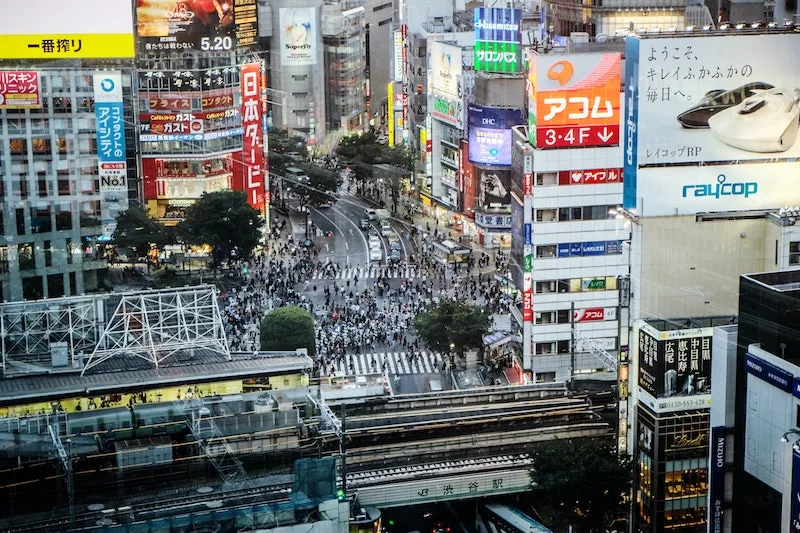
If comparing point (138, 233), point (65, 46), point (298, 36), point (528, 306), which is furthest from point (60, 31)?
point (298, 36)

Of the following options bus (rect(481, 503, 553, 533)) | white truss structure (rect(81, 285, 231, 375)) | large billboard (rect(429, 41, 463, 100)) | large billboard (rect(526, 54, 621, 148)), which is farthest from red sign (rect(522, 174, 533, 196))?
large billboard (rect(429, 41, 463, 100))

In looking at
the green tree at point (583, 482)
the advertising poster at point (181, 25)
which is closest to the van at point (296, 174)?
the advertising poster at point (181, 25)

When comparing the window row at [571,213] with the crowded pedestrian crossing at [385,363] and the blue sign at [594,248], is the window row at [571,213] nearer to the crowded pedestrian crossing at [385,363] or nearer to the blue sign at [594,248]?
the blue sign at [594,248]

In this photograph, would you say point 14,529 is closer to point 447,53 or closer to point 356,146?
point 447,53

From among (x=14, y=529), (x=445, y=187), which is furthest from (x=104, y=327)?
(x=445, y=187)

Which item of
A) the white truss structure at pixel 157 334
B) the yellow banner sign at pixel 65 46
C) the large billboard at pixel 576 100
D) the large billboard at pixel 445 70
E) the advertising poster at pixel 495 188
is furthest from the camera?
the large billboard at pixel 445 70

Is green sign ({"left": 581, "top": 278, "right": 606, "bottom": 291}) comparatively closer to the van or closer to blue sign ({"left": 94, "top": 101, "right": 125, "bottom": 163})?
blue sign ({"left": 94, "top": 101, "right": 125, "bottom": 163})
